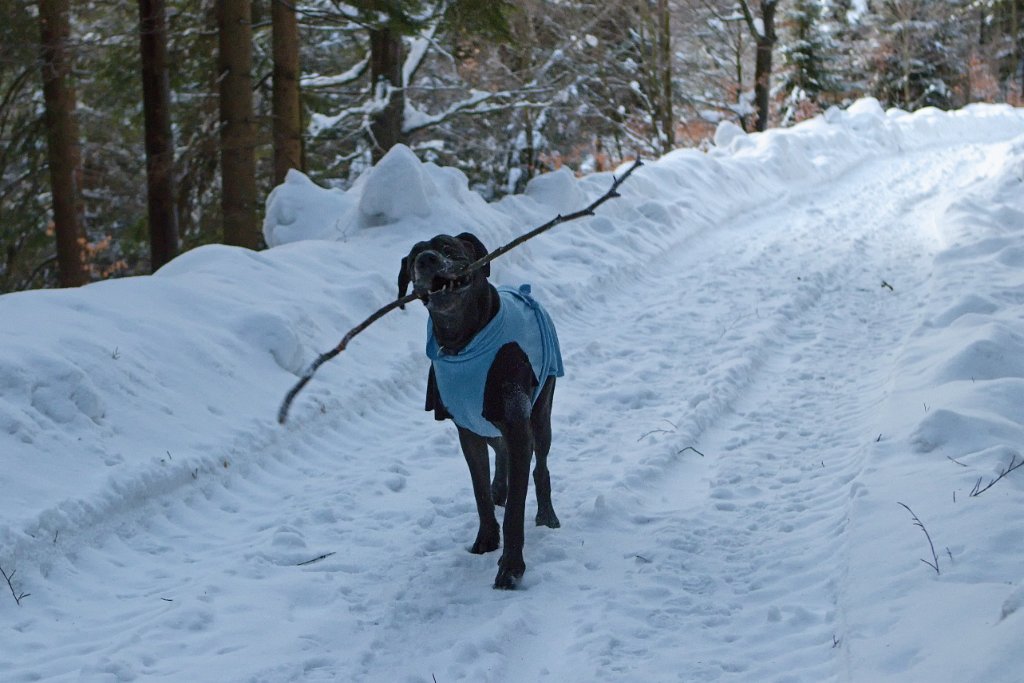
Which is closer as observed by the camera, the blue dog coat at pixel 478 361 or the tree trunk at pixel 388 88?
the blue dog coat at pixel 478 361

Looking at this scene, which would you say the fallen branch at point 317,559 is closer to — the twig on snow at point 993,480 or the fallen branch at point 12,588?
the fallen branch at point 12,588

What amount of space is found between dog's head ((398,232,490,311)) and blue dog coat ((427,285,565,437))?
0.25 meters

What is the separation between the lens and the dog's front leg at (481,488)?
15.8ft

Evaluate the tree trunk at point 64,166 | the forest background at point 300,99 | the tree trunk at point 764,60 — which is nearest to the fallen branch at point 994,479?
the forest background at point 300,99

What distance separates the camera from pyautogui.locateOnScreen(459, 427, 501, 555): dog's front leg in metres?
4.81

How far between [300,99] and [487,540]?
13514 millimetres

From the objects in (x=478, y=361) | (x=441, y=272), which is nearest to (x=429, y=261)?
(x=441, y=272)

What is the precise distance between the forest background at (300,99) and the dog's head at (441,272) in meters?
7.74

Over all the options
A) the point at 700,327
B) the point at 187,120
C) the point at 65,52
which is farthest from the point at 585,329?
the point at 187,120

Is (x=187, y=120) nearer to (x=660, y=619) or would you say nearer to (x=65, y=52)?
(x=65, y=52)

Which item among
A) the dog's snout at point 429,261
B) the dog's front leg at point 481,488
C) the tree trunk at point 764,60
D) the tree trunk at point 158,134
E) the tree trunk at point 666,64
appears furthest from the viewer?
the tree trunk at point 764,60

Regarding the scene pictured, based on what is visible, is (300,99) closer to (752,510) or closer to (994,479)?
(752,510)

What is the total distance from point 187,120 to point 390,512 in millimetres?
13254

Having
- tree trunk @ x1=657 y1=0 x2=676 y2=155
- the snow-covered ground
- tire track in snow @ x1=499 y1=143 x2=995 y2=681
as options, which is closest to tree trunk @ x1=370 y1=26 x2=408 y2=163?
the snow-covered ground
